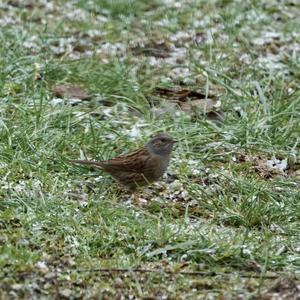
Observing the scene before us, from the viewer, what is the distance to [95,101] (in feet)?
28.0

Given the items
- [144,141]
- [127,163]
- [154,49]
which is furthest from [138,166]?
[154,49]

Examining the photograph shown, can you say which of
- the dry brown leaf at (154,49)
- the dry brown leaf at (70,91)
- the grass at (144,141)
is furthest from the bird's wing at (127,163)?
the dry brown leaf at (154,49)

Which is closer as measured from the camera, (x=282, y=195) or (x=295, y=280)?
(x=295, y=280)

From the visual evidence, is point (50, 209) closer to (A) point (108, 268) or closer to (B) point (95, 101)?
(A) point (108, 268)

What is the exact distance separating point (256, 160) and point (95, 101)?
1491mm

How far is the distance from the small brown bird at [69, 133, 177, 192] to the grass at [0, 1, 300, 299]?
0.36ft

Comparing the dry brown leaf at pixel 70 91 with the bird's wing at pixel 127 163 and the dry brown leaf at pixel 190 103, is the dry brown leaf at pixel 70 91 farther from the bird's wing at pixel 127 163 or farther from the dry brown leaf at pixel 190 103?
the bird's wing at pixel 127 163

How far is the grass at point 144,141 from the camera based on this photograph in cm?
579

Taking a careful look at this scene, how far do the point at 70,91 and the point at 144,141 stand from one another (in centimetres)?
110

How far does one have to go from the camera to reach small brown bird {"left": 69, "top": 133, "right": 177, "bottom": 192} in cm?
709

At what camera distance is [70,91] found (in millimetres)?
8672

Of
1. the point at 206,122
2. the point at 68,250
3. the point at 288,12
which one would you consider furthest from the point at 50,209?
the point at 288,12

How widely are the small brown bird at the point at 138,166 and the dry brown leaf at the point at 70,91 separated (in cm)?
146

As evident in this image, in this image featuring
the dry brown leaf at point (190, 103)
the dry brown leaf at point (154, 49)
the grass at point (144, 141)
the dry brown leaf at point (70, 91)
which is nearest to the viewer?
the grass at point (144, 141)
